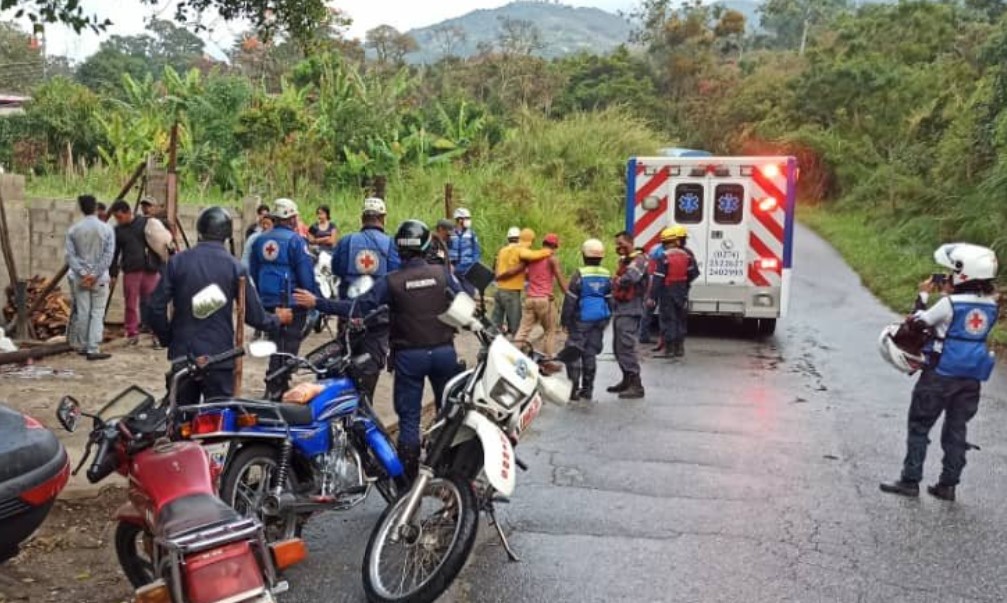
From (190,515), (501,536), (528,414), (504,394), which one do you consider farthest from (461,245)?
(190,515)

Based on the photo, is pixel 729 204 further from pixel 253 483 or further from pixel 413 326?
pixel 253 483

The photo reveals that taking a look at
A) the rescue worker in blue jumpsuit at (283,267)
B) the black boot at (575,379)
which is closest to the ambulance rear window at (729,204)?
the black boot at (575,379)

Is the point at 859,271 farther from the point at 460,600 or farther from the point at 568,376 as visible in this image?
the point at 460,600

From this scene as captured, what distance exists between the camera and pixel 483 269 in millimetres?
5480

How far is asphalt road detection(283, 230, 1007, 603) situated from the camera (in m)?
4.94

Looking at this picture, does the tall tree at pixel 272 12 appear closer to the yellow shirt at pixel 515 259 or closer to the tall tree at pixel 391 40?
the yellow shirt at pixel 515 259

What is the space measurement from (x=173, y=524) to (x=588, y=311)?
636 cm

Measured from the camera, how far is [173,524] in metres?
3.35

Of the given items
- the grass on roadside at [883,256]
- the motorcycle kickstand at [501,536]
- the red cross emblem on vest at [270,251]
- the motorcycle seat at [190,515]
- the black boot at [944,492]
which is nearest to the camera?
the motorcycle seat at [190,515]

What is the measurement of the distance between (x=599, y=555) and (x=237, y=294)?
99.0 inches

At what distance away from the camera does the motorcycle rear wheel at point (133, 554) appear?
4.32 metres

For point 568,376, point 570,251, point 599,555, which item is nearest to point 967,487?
point 599,555

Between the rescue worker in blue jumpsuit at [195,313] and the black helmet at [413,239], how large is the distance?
949 millimetres

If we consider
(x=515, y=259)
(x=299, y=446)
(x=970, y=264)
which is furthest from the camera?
(x=515, y=259)
